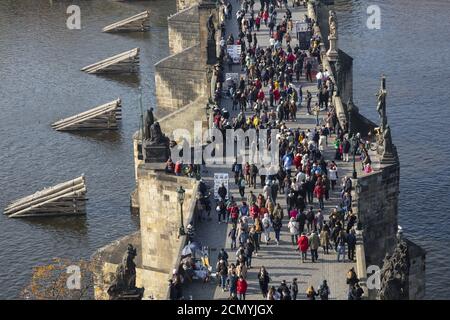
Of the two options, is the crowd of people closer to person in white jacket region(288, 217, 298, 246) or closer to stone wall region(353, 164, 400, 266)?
person in white jacket region(288, 217, 298, 246)

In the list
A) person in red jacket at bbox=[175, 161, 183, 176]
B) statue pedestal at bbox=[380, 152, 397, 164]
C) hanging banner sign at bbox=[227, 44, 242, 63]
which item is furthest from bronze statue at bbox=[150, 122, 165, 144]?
hanging banner sign at bbox=[227, 44, 242, 63]

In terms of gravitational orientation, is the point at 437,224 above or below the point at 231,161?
below

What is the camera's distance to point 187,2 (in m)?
133

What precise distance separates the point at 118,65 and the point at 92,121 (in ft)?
62.1

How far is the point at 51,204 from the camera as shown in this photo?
92750 mm

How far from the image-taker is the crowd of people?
61.2 m

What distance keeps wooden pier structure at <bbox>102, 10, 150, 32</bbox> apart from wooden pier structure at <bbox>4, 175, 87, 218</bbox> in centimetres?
5495

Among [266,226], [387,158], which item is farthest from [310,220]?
[387,158]

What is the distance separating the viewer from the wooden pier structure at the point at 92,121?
111 metres

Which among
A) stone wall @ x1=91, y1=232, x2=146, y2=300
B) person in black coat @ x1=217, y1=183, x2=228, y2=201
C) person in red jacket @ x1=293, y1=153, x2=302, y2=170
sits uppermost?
person in red jacket @ x1=293, y1=153, x2=302, y2=170

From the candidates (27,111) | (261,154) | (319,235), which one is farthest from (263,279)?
(27,111)

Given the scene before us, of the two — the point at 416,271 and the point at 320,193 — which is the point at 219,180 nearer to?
the point at 320,193
